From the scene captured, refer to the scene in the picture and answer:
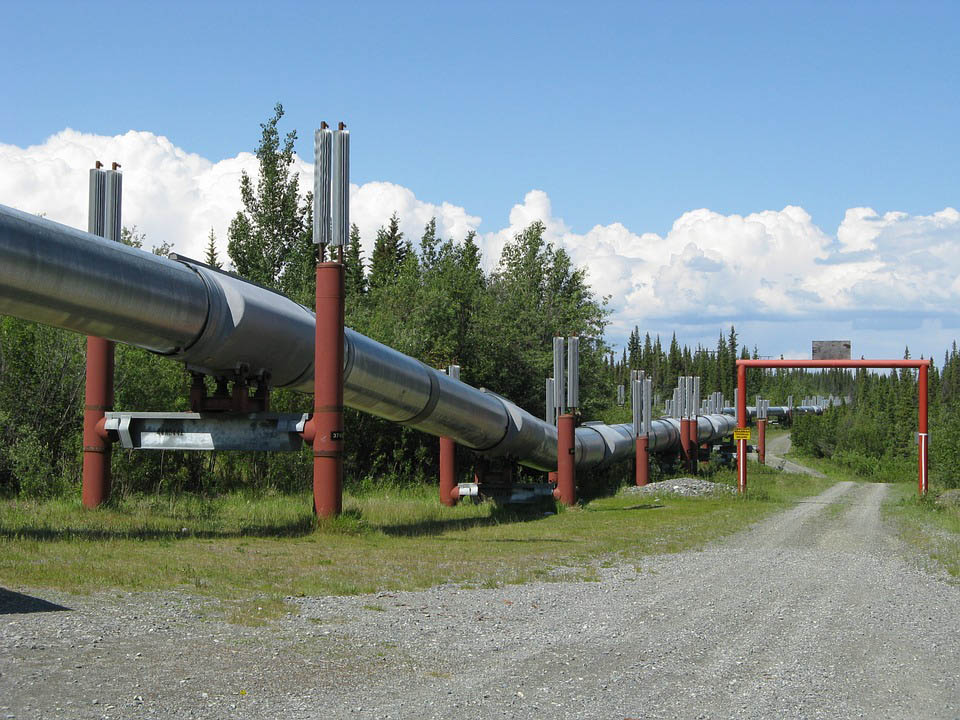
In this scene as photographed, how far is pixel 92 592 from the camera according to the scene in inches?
346

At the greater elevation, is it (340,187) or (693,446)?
(340,187)

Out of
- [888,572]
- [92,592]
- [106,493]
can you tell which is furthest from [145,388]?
[888,572]

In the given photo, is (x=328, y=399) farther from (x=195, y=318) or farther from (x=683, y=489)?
(x=683, y=489)

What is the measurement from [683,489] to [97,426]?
17349 millimetres

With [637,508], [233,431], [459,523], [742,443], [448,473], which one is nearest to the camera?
[233,431]

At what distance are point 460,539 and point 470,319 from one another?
23.2m

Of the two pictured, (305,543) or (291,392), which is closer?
(305,543)

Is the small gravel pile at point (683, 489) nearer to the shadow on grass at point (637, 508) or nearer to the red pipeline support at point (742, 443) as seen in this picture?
the red pipeline support at point (742, 443)

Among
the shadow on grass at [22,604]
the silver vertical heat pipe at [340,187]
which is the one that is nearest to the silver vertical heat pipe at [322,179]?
the silver vertical heat pipe at [340,187]

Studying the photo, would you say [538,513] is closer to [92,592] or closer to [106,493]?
[106,493]

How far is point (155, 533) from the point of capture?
13.8 m

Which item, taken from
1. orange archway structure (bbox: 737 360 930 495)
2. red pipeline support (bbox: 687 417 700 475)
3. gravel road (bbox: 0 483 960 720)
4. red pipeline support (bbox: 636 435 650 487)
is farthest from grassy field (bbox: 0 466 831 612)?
red pipeline support (bbox: 687 417 700 475)

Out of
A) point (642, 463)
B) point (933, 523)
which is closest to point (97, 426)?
point (933, 523)

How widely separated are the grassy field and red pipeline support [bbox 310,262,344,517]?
18.3 inches
